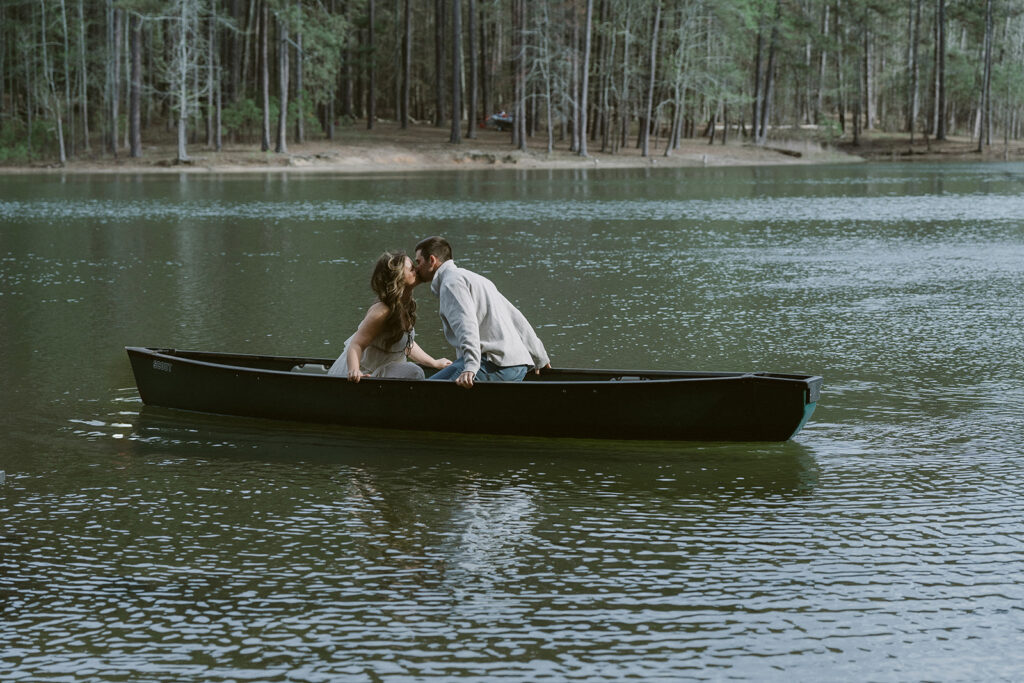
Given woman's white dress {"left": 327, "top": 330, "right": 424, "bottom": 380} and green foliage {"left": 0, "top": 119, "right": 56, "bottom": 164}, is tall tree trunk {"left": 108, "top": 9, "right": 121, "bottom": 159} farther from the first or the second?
woman's white dress {"left": 327, "top": 330, "right": 424, "bottom": 380}

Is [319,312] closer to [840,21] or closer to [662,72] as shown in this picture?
[662,72]

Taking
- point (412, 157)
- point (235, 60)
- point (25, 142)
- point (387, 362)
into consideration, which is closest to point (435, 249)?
point (387, 362)

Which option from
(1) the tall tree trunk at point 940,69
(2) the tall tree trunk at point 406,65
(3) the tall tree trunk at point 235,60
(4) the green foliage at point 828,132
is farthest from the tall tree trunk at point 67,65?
(1) the tall tree trunk at point 940,69

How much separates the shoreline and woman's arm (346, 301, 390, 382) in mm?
46445

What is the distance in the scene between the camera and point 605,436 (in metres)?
8.97

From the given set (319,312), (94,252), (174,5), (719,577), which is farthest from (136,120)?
(719,577)

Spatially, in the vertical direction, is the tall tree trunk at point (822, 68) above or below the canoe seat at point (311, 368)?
above

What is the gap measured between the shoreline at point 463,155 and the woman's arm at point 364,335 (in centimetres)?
4645

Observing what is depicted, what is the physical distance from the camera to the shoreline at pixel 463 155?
185ft

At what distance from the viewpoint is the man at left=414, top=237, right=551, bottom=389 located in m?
8.66

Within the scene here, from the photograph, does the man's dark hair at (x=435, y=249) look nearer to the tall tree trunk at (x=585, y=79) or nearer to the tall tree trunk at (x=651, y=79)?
the tall tree trunk at (x=585, y=79)

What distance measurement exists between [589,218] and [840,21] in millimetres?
68515

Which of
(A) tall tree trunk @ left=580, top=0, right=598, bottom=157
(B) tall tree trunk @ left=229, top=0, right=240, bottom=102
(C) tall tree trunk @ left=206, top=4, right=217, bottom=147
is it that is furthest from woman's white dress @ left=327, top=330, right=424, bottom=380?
(A) tall tree trunk @ left=580, top=0, right=598, bottom=157

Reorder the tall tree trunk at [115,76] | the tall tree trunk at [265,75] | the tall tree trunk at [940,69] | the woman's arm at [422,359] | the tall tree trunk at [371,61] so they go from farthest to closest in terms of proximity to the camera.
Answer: the tall tree trunk at [940,69]
the tall tree trunk at [371,61]
the tall tree trunk at [115,76]
the tall tree trunk at [265,75]
the woman's arm at [422,359]
